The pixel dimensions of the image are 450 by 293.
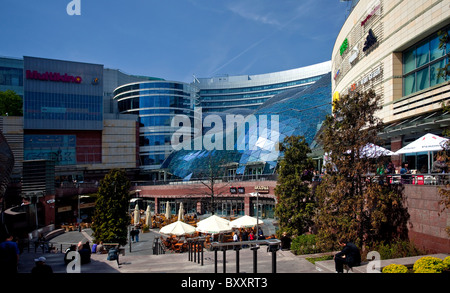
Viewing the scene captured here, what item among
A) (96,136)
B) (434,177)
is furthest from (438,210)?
(96,136)

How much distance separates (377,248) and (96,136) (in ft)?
185

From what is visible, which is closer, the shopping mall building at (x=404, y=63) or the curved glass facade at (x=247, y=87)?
the shopping mall building at (x=404, y=63)

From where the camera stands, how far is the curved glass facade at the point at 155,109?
69.2m

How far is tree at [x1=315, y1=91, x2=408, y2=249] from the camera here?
11836 mm

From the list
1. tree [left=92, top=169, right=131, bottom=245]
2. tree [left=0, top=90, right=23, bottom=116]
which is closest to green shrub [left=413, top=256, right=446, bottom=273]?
tree [left=92, top=169, right=131, bottom=245]

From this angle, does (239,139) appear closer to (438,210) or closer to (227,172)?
(227,172)

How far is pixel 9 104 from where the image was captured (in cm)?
6291

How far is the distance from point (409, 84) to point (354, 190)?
9180mm

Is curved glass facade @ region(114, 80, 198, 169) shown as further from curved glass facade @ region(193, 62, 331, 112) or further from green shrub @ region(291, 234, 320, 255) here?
green shrub @ region(291, 234, 320, 255)

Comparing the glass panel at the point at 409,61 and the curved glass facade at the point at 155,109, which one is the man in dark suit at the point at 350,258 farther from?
the curved glass facade at the point at 155,109

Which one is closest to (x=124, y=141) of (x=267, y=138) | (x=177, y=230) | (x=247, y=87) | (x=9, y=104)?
(x=9, y=104)

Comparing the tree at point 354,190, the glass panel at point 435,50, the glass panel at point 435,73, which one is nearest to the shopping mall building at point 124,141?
the glass panel at point 435,73

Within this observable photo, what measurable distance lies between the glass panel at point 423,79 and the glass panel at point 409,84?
0.41 metres

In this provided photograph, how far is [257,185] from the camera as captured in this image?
3656 cm
